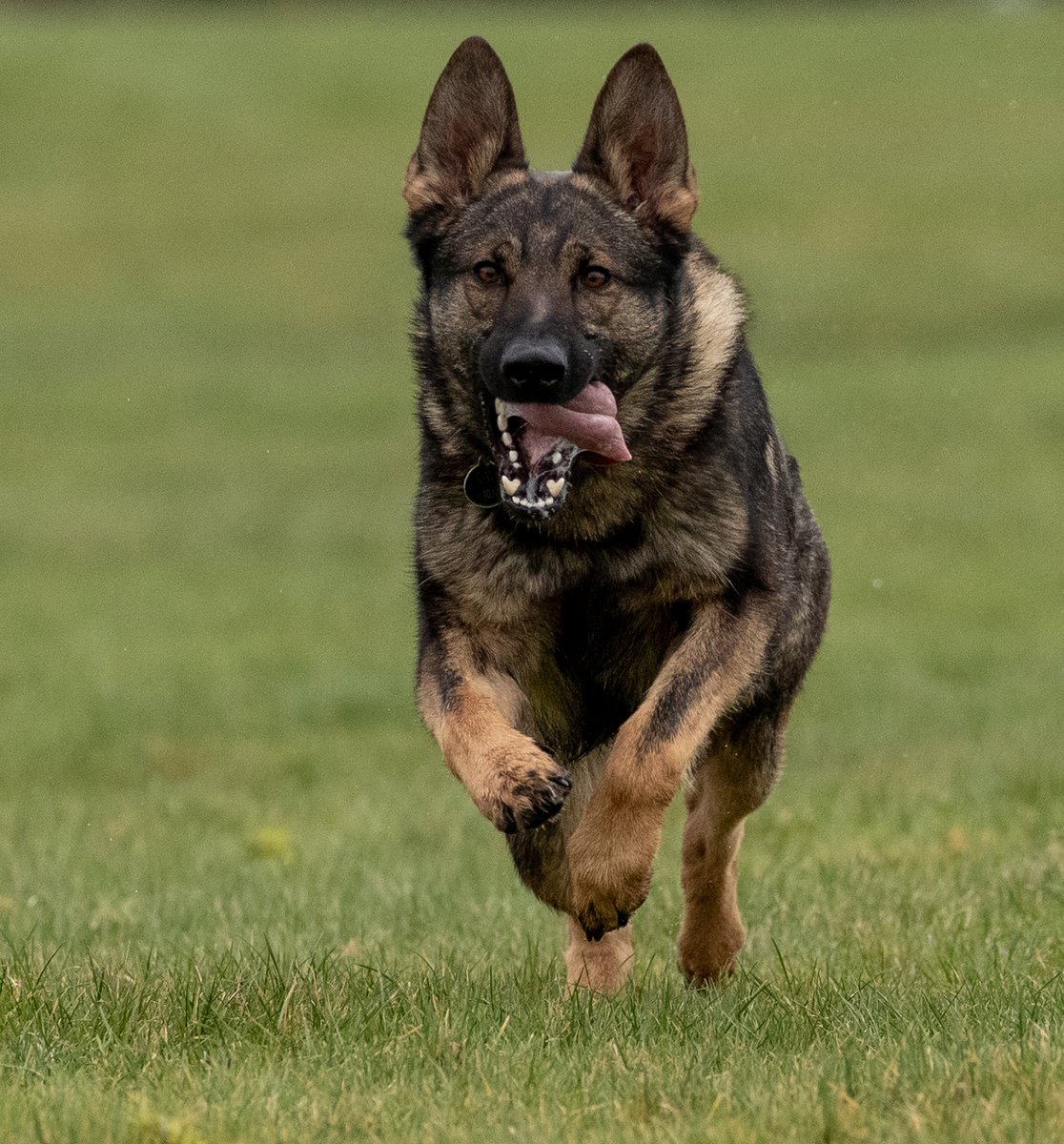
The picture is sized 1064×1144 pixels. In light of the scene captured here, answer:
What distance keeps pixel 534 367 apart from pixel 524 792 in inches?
38.6

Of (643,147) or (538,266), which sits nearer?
(538,266)

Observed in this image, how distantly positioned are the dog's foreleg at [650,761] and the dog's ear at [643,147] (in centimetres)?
106

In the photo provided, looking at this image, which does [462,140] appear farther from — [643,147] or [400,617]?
[400,617]

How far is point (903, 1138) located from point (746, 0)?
52.7 metres

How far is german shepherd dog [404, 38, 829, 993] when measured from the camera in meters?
4.77

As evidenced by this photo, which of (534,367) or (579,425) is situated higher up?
(534,367)

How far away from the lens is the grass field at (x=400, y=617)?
156 inches

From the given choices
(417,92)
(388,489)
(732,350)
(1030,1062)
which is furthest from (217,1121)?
(417,92)

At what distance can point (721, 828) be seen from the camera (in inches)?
219

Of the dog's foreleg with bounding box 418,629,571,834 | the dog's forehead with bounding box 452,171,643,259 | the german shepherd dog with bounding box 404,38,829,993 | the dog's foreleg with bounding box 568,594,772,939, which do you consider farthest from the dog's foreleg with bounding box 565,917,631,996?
the dog's forehead with bounding box 452,171,643,259

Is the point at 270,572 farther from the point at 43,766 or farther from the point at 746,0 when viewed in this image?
the point at 746,0

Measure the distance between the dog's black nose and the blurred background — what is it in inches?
61.1

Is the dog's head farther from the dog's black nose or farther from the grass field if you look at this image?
the grass field

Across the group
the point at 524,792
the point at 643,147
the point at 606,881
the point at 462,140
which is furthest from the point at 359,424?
the point at 524,792
